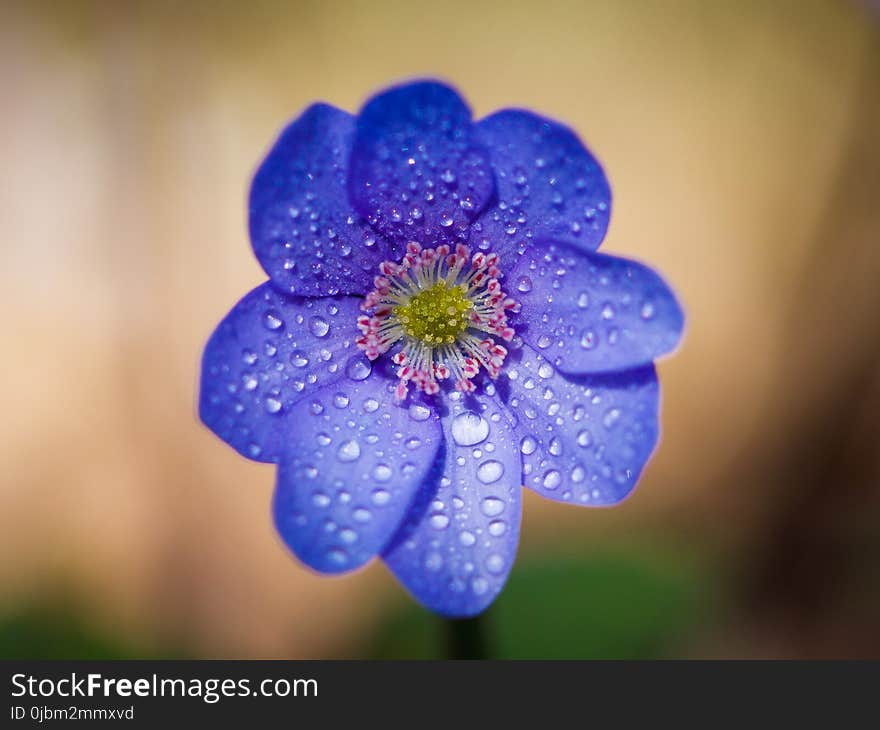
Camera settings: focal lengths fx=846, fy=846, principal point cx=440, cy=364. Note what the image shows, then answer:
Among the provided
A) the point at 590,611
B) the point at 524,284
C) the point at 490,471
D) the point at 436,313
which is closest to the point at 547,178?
the point at 524,284

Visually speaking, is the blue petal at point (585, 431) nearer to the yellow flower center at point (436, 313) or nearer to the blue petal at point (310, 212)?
the yellow flower center at point (436, 313)

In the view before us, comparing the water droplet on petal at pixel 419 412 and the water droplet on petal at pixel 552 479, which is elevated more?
the water droplet on petal at pixel 419 412

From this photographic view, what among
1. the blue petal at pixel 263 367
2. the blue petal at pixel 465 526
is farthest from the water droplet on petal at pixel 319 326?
the blue petal at pixel 465 526

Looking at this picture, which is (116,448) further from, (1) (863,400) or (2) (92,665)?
(1) (863,400)

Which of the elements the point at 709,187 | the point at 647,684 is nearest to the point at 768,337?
the point at 709,187

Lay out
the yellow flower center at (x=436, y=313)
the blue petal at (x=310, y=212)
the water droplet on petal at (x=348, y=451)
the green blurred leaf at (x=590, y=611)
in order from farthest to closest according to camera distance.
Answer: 1. the green blurred leaf at (x=590, y=611)
2. the yellow flower center at (x=436, y=313)
3. the water droplet on petal at (x=348, y=451)
4. the blue petal at (x=310, y=212)
